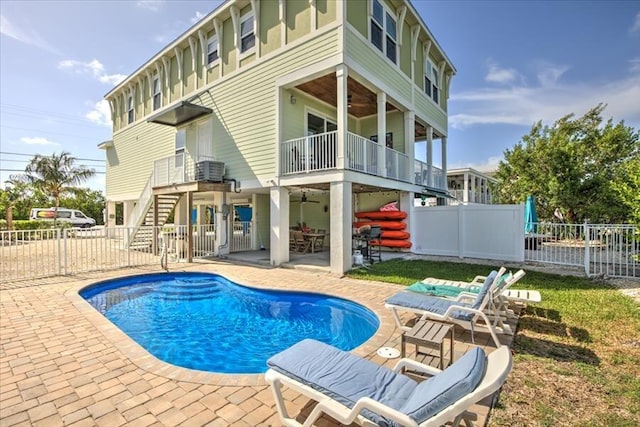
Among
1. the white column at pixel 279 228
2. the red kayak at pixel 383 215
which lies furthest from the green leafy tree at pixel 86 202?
the red kayak at pixel 383 215

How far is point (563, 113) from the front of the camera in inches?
747

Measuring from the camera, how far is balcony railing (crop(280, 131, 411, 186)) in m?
10.5

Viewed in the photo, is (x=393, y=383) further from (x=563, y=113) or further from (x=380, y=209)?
(x=563, y=113)

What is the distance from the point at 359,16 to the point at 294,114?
419 cm

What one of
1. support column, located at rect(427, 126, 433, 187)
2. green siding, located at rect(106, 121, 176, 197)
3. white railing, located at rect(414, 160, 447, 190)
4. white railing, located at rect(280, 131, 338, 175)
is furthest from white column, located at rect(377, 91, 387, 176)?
green siding, located at rect(106, 121, 176, 197)

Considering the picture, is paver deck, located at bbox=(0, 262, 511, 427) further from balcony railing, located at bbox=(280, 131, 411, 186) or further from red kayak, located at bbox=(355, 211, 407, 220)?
red kayak, located at bbox=(355, 211, 407, 220)

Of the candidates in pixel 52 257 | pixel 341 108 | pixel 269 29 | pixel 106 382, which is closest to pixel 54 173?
pixel 52 257

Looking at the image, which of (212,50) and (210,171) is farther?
(212,50)

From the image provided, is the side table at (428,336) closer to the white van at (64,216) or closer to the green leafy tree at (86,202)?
the white van at (64,216)

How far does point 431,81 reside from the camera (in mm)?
17203

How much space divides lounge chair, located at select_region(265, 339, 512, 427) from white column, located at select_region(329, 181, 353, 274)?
6.51 m

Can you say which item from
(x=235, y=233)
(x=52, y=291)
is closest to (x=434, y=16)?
(x=235, y=233)

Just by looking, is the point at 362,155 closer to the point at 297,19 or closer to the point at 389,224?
the point at 389,224

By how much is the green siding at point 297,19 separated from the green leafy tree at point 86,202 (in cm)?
3575
